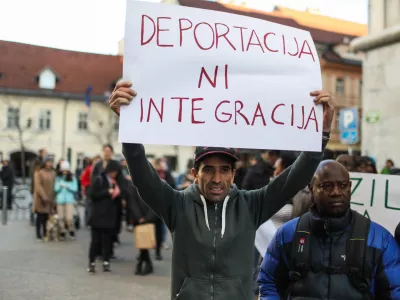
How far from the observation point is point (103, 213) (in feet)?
24.7

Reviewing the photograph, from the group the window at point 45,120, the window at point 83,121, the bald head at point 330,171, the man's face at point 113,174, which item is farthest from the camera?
the window at point 83,121

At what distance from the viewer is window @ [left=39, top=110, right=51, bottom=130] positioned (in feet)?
133

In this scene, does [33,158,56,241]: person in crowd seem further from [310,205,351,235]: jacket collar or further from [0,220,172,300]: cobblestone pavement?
[310,205,351,235]: jacket collar

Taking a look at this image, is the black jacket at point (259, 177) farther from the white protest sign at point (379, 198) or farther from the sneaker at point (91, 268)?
the sneaker at point (91, 268)

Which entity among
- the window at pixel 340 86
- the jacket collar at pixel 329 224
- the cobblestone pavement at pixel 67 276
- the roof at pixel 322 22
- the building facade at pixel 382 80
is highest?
the roof at pixel 322 22

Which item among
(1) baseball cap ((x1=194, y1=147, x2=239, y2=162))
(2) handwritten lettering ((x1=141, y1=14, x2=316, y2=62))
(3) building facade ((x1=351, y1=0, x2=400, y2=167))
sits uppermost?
(3) building facade ((x1=351, y1=0, x2=400, y2=167))

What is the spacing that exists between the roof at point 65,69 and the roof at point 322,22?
18715 millimetres

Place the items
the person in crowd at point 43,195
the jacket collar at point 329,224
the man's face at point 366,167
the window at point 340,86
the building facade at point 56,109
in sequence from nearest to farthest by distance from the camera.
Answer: the jacket collar at point 329,224
the man's face at point 366,167
the person in crowd at point 43,195
the building facade at point 56,109
the window at point 340,86

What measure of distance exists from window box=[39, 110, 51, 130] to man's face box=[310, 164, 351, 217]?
40.1 m

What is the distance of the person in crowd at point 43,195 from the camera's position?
33.9 ft

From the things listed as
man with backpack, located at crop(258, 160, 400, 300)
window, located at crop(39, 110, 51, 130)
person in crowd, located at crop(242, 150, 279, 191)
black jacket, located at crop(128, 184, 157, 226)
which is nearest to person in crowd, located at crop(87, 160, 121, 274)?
black jacket, located at crop(128, 184, 157, 226)

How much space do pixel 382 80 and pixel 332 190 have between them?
12.6m

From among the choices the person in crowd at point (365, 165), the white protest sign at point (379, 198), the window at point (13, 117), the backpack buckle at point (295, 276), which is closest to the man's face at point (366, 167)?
the person in crowd at point (365, 165)

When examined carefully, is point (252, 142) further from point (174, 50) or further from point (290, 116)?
point (174, 50)
